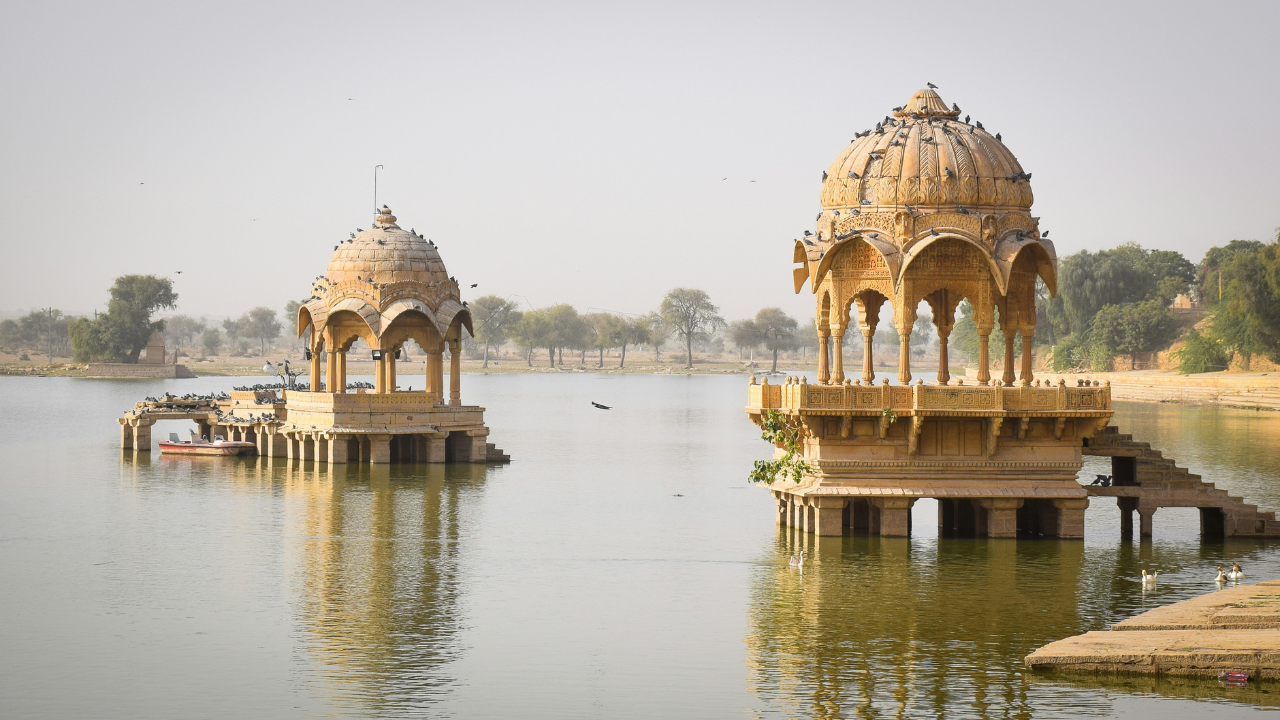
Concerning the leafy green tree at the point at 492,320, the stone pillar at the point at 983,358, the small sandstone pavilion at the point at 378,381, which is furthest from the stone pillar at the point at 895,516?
the leafy green tree at the point at 492,320

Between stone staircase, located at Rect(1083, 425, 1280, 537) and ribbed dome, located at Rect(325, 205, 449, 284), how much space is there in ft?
82.5

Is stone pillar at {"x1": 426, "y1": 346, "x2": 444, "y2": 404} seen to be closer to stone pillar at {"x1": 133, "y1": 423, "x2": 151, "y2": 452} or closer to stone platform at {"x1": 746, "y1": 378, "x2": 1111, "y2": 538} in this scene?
stone pillar at {"x1": 133, "y1": 423, "x2": 151, "y2": 452}

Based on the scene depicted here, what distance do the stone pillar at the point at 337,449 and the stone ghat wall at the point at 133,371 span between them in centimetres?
10332

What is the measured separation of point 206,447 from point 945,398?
100ft

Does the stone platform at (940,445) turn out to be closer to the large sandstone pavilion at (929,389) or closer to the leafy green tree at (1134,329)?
the large sandstone pavilion at (929,389)

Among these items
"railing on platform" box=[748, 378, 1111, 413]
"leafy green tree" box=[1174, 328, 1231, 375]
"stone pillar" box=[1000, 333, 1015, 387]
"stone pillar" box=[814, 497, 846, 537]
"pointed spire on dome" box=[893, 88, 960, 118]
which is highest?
"pointed spire on dome" box=[893, 88, 960, 118]

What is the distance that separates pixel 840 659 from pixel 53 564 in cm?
1617

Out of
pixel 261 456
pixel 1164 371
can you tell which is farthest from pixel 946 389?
pixel 1164 371

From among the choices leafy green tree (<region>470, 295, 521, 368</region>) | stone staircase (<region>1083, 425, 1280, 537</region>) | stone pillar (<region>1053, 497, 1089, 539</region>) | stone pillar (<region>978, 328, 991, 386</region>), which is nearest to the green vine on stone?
stone pillar (<region>978, 328, 991, 386</region>)

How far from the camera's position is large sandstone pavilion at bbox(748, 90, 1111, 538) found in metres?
29.8

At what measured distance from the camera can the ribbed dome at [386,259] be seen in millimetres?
51500

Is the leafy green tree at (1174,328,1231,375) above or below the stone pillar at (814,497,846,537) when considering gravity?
above

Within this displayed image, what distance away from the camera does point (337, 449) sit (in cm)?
4938

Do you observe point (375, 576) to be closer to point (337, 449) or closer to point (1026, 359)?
point (1026, 359)
